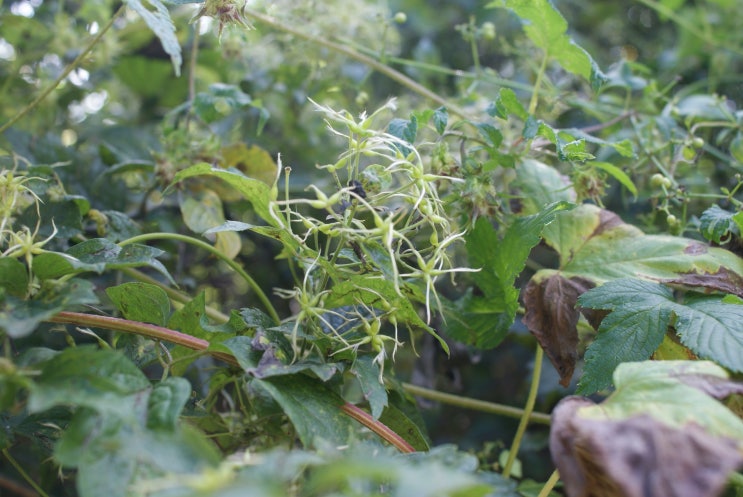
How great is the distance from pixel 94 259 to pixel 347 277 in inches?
8.1

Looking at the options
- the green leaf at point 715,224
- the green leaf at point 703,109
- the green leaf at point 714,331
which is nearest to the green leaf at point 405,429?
the green leaf at point 714,331

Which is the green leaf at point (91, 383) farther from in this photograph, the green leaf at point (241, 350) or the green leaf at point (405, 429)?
the green leaf at point (405, 429)

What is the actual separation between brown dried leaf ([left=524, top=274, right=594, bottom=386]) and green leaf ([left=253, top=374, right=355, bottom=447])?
8.9 inches

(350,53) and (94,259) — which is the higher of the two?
(350,53)

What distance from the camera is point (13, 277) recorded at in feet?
1.71

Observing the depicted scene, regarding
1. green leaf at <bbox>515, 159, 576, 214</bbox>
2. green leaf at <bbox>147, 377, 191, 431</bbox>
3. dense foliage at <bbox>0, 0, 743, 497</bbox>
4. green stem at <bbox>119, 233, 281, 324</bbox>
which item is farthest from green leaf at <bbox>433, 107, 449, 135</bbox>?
green leaf at <bbox>147, 377, 191, 431</bbox>

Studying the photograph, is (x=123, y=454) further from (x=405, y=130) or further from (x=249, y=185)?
(x=405, y=130)

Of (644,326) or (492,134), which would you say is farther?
(492,134)

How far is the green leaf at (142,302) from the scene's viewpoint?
23.2 inches

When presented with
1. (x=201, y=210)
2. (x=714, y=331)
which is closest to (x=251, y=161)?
(x=201, y=210)

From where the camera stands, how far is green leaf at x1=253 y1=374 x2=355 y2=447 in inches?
19.9

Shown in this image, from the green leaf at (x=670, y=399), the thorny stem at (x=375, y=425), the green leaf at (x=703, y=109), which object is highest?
the green leaf at (x=703, y=109)

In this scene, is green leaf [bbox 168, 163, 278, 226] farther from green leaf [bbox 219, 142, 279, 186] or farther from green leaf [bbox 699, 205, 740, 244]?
green leaf [bbox 699, 205, 740, 244]

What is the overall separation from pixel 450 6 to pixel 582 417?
4.58 feet
